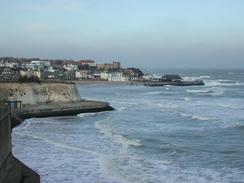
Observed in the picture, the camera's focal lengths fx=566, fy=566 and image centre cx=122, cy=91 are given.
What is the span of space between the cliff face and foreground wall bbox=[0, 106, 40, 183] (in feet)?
80.5

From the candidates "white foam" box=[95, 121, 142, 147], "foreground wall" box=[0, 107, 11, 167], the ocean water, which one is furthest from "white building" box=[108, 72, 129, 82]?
"foreground wall" box=[0, 107, 11, 167]

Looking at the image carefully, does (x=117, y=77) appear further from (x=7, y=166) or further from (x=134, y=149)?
(x=7, y=166)

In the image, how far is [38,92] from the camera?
135 ft

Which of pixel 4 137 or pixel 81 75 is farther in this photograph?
pixel 81 75

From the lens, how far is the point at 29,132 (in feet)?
84.8

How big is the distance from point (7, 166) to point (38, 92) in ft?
92.8

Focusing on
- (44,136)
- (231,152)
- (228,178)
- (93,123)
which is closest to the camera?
(228,178)

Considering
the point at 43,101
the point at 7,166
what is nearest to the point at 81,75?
→ the point at 43,101

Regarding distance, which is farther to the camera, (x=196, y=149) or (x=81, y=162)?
(x=196, y=149)

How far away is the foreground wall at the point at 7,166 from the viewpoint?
40.4ft

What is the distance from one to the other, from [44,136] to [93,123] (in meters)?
7.23

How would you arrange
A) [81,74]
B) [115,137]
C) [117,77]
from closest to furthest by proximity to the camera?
[115,137] < [117,77] < [81,74]

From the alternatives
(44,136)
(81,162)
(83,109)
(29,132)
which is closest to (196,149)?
(81,162)

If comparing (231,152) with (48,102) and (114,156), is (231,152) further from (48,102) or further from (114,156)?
(48,102)
